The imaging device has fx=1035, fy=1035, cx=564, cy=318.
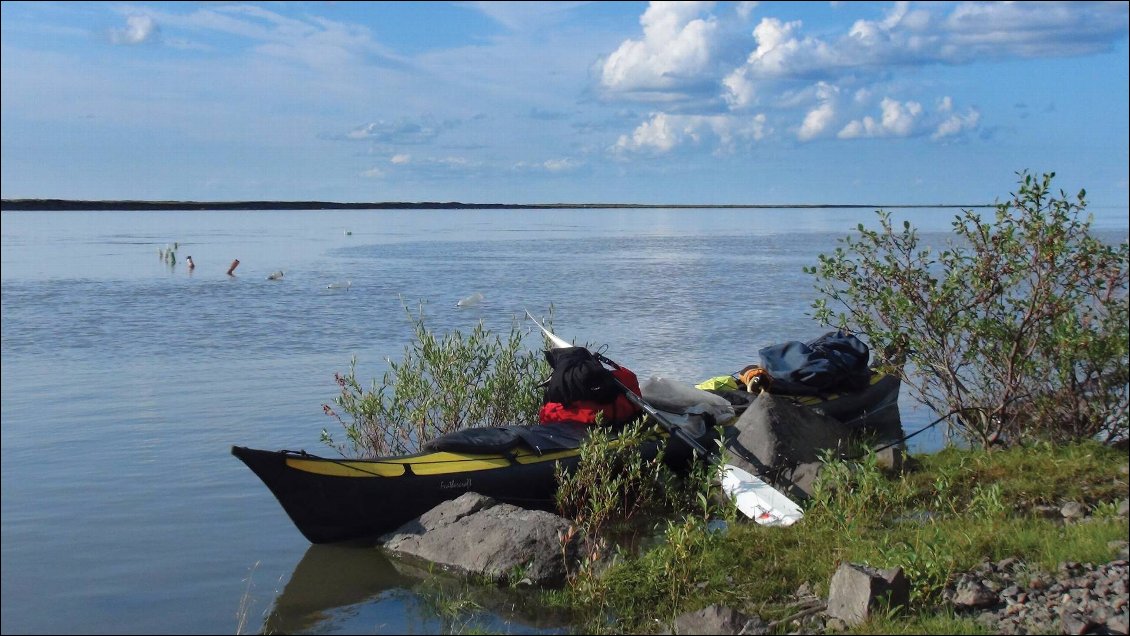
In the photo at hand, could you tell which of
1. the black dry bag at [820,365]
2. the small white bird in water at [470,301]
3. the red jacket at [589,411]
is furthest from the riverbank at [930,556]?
the small white bird in water at [470,301]

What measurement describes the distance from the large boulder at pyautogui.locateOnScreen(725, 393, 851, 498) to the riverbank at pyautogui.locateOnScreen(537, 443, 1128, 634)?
18.3 inches

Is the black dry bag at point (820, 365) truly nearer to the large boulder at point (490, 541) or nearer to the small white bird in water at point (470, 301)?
the large boulder at point (490, 541)

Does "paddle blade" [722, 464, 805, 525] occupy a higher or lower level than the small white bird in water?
lower

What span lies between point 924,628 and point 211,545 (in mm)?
5418

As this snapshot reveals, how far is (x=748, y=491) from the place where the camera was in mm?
8320

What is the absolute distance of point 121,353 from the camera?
16109 mm

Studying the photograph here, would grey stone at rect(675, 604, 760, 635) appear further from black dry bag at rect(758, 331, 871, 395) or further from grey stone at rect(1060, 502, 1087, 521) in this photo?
black dry bag at rect(758, 331, 871, 395)

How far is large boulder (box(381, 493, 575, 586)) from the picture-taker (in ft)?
23.4

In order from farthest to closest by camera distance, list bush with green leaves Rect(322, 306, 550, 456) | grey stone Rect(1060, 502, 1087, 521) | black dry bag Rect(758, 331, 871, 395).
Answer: black dry bag Rect(758, 331, 871, 395)
bush with green leaves Rect(322, 306, 550, 456)
grey stone Rect(1060, 502, 1087, 521)

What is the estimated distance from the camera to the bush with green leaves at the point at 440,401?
9.98 meters

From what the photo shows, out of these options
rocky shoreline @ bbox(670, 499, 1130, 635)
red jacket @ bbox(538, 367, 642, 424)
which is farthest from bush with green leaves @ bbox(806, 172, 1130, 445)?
rocky shoreline @ bbox(670, 499, 1130, 635)

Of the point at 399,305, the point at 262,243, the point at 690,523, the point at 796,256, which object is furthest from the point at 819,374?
the point at 262,243

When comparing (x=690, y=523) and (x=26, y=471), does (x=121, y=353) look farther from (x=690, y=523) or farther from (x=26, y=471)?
(x=690, y=523)

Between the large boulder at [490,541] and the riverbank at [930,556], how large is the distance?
0.36 metres
